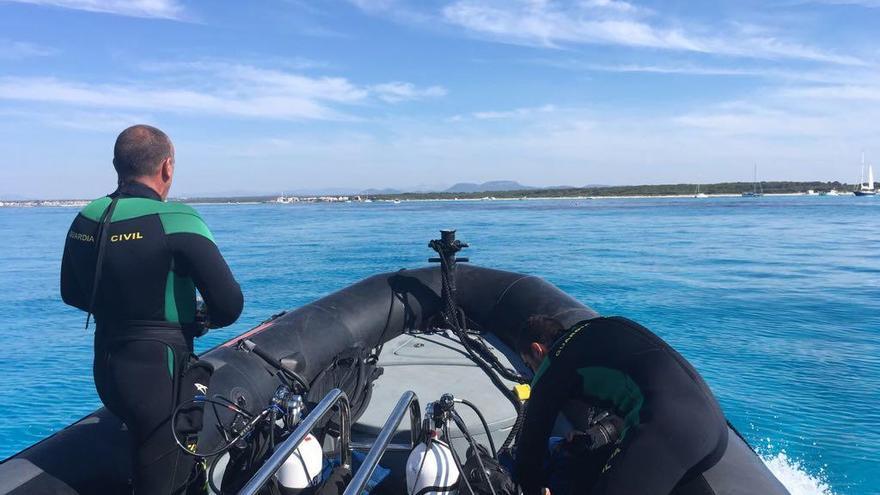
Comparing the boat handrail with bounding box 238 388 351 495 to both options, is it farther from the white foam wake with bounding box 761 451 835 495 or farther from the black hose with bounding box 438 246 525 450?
the white foam wake with bounding box 761 451 835 495

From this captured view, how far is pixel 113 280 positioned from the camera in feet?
5.37

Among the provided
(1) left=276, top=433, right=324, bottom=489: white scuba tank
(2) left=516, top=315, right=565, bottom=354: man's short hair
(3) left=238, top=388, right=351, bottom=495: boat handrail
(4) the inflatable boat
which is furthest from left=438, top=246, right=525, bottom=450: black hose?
(1) left=276, top=433, right=324, bottom=489: white scuba tank

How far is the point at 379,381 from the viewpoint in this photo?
359 centimetres

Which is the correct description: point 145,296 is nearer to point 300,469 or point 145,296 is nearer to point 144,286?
point 144,286

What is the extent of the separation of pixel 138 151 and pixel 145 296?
42cm

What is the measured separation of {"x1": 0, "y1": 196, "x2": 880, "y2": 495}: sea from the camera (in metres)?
5.18

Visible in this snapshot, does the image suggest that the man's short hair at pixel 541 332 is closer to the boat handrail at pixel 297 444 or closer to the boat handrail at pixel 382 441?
the boat handrail at pixel 382 441

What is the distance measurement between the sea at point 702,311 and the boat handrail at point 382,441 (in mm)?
3652

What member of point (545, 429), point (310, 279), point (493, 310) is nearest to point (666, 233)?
point (310, 279)

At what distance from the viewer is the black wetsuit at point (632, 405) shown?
1614 mm

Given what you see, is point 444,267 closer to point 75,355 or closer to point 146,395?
point 146,395

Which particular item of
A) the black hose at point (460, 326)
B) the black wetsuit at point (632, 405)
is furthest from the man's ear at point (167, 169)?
the black hose at point (460, 326)

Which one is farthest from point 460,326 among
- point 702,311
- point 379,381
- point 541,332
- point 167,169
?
point 702,311

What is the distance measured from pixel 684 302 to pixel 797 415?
4.62 metres
